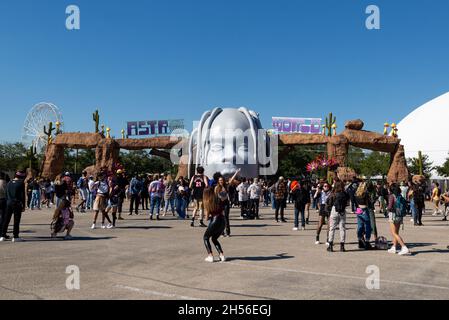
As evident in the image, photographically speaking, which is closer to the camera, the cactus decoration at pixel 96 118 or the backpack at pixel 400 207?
the backpack at pixel 400 207

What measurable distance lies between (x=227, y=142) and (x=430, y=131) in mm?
61492

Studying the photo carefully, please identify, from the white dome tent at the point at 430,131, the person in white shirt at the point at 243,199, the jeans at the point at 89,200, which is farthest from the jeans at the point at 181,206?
the white dome tent at the point at 430,131

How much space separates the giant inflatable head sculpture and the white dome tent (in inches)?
2052

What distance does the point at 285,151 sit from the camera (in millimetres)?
29531

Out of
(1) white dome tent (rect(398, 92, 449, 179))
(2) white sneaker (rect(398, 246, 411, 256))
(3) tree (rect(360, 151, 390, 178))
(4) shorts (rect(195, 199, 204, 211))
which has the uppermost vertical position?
(1) white dome tent (rect(398, 92, 449, 179))

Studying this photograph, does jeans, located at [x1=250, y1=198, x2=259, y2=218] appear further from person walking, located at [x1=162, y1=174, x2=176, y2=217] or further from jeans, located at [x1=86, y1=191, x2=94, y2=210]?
jeans, located at [x1=86, y1=191, x2=94, y2=210]

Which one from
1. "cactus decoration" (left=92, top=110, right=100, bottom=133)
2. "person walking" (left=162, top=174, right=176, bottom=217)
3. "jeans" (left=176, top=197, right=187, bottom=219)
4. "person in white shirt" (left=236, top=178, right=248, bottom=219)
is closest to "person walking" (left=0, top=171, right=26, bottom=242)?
"jeans" (left=176, top=197, right=187, bottom=219)

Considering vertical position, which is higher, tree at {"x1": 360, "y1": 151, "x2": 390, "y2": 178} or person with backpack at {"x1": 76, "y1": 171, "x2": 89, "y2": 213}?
tree at {"x1": 360, "y1": 151, "x2": 390, "y2": 178}

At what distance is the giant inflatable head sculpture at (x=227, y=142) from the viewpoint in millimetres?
21797

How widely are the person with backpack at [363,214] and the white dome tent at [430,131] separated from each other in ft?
209

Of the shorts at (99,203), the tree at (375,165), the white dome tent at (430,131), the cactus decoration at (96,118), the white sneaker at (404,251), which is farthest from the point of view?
the white dome tent at (430,131)

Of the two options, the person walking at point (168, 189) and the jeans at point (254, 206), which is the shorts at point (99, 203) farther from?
the jeans at point (254, 206)

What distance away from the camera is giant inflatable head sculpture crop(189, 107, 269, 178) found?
2180cm
